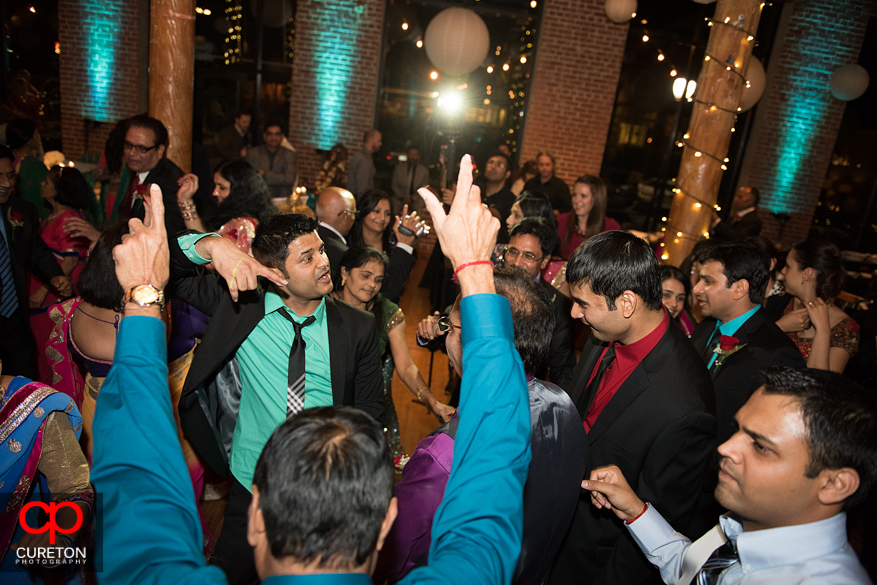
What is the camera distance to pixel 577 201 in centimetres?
436

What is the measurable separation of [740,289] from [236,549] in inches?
91.2

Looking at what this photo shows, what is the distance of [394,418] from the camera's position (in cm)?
302

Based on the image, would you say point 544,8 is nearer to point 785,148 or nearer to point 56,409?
point 785,148

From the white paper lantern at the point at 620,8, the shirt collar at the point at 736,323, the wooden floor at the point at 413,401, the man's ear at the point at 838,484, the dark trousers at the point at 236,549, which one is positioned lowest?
the wooden floor at the point at 413,401

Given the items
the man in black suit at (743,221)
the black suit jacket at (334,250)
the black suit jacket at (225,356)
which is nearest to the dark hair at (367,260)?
the black suit jacket at (334,250)


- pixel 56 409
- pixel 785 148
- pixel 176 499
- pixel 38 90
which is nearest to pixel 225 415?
pixel 56 409

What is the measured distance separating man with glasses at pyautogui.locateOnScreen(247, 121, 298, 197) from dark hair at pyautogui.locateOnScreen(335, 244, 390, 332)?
4.03 meters

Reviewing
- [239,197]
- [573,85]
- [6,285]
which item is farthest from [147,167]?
[573,85]

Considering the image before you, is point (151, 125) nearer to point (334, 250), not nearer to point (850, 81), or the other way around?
point (334, 250)

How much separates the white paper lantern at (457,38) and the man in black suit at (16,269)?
4809 millimetres

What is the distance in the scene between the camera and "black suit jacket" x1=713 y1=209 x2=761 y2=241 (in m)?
5.40

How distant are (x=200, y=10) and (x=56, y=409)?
8.10 metres

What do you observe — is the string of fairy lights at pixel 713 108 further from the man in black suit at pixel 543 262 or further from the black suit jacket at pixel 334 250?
the black suit jacket at pixel 334 250

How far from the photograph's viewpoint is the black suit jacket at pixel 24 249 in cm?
285
